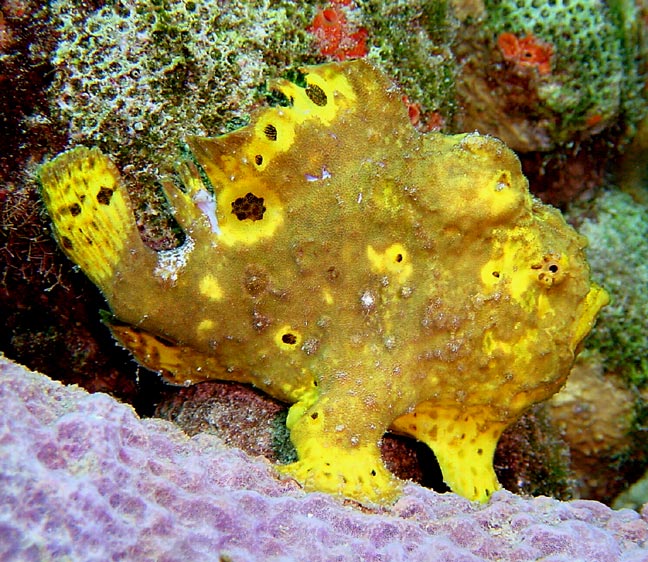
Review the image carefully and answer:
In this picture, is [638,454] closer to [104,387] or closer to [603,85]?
Answer: [603,85]

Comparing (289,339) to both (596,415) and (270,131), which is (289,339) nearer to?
(270,131)

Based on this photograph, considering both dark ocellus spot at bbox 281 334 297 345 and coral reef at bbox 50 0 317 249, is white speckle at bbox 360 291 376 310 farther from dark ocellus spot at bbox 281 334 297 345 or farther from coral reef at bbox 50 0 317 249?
coral reef at bbox 50 0 317 249

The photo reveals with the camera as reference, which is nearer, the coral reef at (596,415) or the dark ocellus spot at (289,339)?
the dark ocellus spot at (289,339)

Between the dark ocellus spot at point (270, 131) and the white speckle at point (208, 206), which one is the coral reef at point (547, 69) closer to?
the dark ocellus spot at point (270, 131)

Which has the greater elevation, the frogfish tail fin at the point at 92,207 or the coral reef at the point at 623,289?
the coral reef at the point at 623,289

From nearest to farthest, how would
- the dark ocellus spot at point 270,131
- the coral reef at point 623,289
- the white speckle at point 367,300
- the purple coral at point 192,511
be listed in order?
the purple coral at point 192,511 < the dark ocellus spot at point 270,131 < the white speckle at point 367,300 < the coral reef at point 623,289

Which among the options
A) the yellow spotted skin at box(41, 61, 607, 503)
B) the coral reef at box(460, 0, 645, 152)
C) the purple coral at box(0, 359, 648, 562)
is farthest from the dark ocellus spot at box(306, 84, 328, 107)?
the coral reef at box(460, 0, 645, 152)

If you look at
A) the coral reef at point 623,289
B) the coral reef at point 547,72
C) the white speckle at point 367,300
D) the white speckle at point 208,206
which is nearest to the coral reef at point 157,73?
the white speckle at point 208,206
